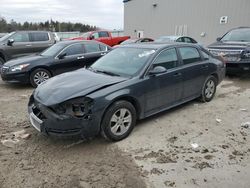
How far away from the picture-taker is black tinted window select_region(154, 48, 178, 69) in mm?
4968

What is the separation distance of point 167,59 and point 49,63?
427cm

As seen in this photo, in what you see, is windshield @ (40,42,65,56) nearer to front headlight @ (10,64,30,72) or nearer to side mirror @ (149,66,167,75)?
front headlight @ (10,64,30,72)

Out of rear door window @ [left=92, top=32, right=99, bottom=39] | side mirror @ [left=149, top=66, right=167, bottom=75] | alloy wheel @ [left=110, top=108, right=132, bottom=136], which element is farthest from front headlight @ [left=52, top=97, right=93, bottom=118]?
rear door window @ [left=92, top=32, right=99, bottom=39]

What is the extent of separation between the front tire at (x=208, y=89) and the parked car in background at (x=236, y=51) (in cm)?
271

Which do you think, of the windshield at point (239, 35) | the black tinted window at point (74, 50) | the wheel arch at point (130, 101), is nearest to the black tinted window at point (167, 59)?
the wheel arch at point (130, 101)

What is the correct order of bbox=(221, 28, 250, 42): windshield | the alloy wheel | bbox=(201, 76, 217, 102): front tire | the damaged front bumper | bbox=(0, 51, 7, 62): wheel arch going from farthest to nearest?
bbox=(0, 51, 7, 62): wheel arch < bbox=(221, 28, 250, 42): windshield < bbox=(201, 76, 217, 102): front tire < the alloy wheel < the damaged front bumper

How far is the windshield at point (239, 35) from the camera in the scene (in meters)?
9.53

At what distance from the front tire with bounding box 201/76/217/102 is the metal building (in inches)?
438

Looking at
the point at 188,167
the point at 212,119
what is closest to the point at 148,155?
the point at 188,167

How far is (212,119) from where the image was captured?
207 inches

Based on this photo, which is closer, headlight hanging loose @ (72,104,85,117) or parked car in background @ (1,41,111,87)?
headlight hanging loose @ (72,104,85,117)

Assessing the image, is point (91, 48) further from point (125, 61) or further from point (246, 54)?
point (246, 54)

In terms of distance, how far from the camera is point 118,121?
4242 millimetres

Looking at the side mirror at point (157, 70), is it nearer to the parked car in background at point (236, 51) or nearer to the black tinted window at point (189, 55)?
the black tinted window at point (189, 55)
